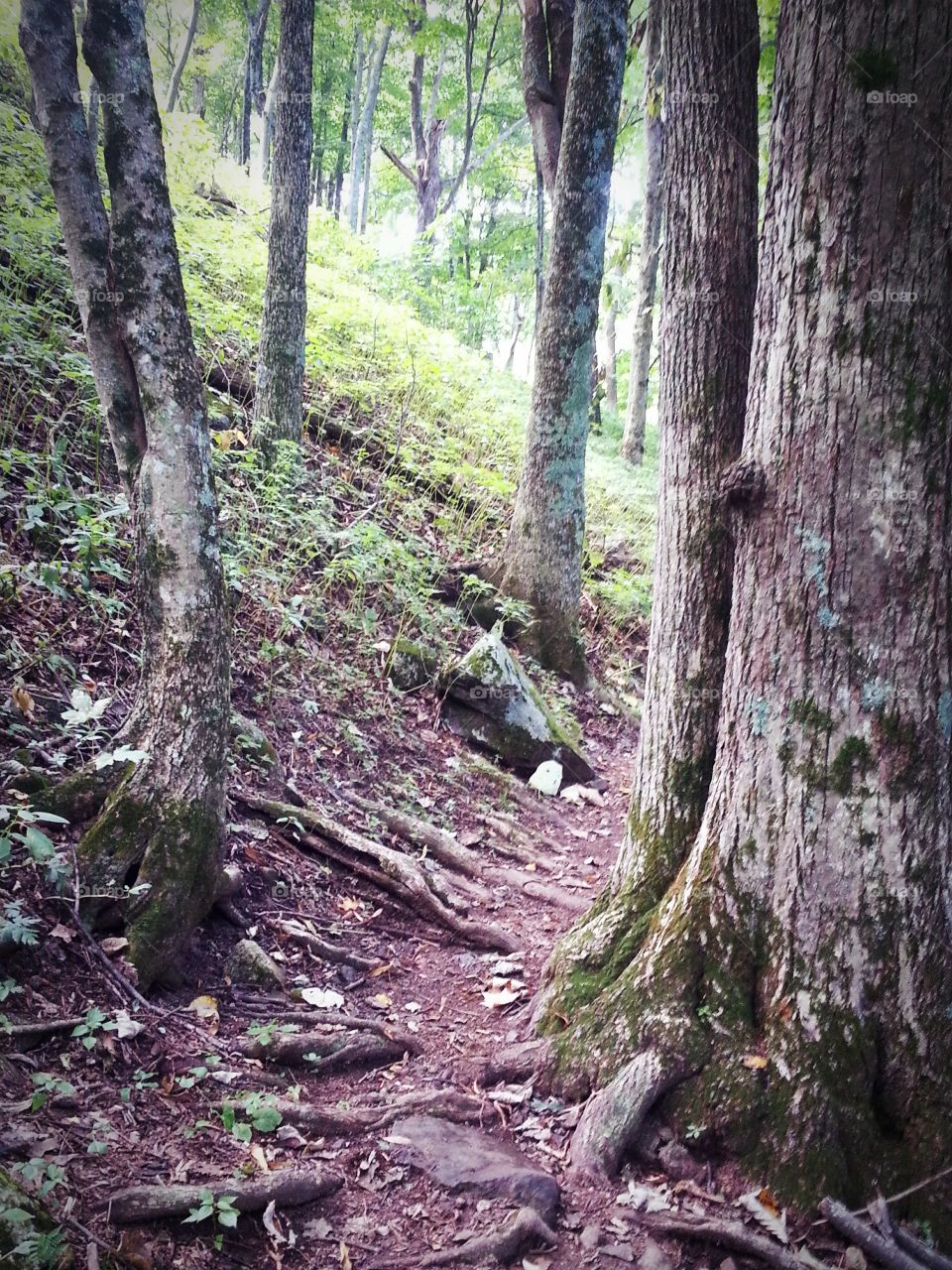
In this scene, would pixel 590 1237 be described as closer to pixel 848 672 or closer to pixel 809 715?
pixel 809 715

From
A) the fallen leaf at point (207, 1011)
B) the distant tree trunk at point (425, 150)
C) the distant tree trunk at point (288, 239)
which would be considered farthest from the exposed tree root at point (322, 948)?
the distant tree trunk at point (425, 150)

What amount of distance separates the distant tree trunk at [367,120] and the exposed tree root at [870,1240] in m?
24.8

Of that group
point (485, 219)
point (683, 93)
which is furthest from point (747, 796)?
point (485, 219)

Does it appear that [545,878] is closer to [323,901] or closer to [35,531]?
[323,901]

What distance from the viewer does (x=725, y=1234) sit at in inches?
92.9

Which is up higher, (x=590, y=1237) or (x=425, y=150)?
(x=425, y=150)

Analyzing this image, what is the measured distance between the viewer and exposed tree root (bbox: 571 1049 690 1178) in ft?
8.75

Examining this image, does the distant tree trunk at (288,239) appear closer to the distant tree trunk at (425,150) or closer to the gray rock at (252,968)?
the gray rock at (252,968)

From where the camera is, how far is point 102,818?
3.24 meters

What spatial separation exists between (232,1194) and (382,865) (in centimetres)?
224

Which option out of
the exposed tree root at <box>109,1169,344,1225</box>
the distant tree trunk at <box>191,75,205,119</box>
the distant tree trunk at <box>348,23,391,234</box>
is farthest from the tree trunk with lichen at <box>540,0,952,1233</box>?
the distant tree trunk at <box>191,75,205,119</box>

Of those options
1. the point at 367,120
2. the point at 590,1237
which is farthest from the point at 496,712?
the point at 367,120

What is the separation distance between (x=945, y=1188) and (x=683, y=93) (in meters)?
4.15

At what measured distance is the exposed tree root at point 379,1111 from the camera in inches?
108
